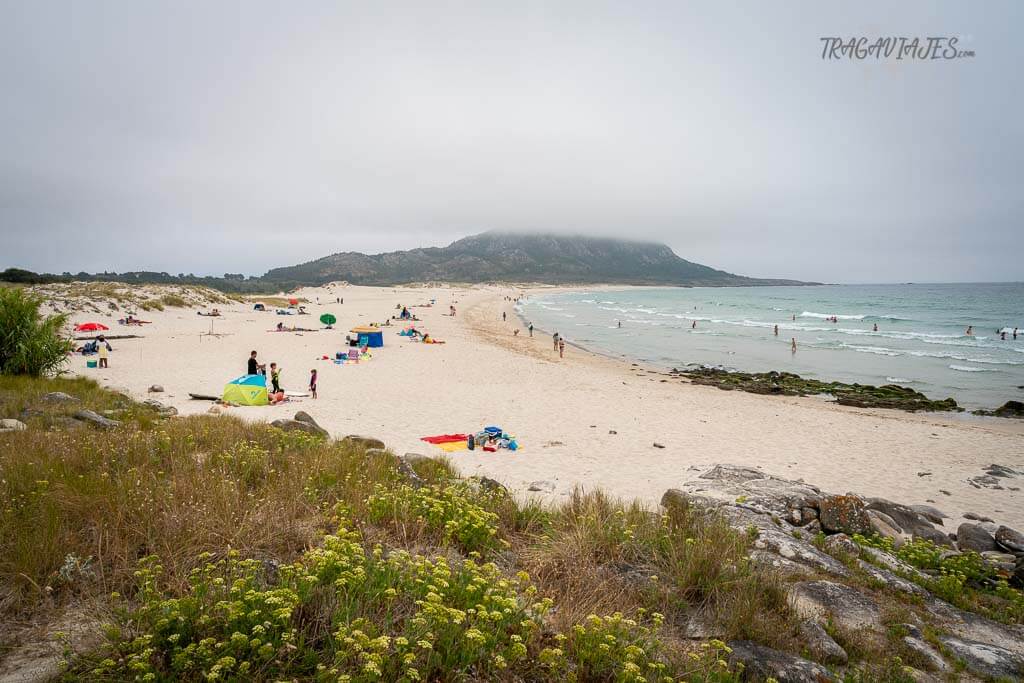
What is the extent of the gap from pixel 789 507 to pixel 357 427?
10298mm

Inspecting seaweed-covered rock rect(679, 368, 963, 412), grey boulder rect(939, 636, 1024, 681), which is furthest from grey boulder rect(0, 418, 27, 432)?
seaweed-covered rock rect(679, 368, 963, 412)

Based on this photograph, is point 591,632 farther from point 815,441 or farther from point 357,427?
point 815,441

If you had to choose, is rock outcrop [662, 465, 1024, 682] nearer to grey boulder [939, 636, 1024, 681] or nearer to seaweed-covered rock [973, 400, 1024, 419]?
grey boulder [939, 636, 1024, 681]

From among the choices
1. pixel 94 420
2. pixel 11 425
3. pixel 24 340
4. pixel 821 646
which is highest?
pixel 24 340

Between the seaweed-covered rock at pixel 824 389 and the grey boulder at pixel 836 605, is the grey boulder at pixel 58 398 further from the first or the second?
the seaweed-covered rock at pixel 824 389

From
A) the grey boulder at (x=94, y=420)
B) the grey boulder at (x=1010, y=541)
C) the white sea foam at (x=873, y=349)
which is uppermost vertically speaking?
the grey boulder at (x=94, y=420)

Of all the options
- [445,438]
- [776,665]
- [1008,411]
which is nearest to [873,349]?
[1008,411]

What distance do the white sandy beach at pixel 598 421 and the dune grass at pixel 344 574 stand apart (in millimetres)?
3907

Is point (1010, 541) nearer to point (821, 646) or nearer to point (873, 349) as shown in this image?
point (821, 646)

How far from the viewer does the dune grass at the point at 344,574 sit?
2652mm

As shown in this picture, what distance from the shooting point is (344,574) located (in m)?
3.09

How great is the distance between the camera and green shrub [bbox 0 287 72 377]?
12.5 meters

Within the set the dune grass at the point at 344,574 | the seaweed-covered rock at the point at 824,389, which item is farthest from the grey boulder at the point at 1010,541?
the seaweed-covered rock at the point at 824,389

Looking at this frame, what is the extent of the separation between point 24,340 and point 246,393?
17.4 feet
